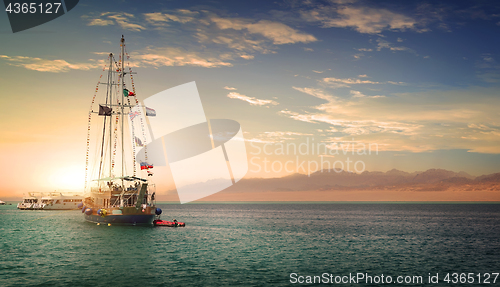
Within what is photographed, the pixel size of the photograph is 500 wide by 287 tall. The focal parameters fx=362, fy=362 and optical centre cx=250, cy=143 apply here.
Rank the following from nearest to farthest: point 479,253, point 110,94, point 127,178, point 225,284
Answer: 1. point 225,284
2. point 479,253
3. point 127,178
4. point 110,94

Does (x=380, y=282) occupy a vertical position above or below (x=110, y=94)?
below

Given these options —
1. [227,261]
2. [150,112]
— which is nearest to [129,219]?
[150,112]

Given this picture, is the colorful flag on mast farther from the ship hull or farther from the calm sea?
the calm sea

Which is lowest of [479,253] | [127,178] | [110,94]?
[479,253]

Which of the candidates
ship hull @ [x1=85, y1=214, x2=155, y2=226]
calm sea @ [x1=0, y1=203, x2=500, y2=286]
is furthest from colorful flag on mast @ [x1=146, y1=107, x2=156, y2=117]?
calm sea @ [x1=0, y1=203, x2=500, y2=286]

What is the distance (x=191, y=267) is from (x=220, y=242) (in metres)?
24.1

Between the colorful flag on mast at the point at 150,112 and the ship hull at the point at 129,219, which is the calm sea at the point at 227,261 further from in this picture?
the colorful flag on mast at the point at 150,112

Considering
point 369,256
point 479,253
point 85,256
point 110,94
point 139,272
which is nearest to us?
point 139,272

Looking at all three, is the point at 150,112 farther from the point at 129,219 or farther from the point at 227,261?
the point at 227,261

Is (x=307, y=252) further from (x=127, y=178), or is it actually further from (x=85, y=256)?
(x=127, y=178)

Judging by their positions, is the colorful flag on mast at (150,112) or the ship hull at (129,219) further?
the ship hull at (129,219)

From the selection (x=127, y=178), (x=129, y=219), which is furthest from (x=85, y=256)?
(x=127, y=178)

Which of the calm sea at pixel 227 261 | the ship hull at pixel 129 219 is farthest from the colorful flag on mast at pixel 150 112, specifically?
the calm sea at pixel 227 261

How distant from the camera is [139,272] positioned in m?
36.5
